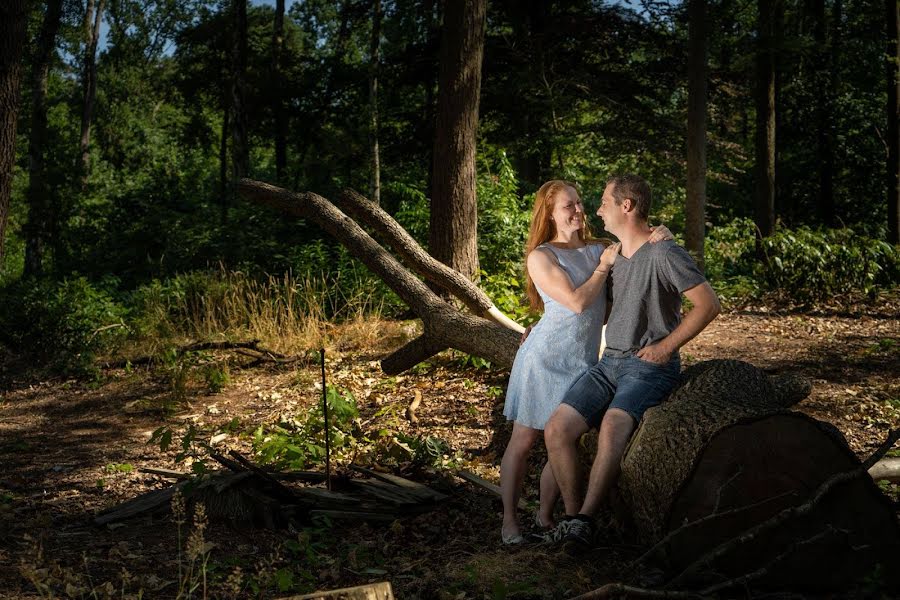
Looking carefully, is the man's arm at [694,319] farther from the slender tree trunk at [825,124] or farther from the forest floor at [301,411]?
the slender tree trunk at [825,124]

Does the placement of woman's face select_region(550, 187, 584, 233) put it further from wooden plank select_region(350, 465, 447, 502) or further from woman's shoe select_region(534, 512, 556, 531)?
wooden plank select_region(350, 465, 447, 502)

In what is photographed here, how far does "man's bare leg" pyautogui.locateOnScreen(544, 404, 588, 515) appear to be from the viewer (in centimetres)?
368

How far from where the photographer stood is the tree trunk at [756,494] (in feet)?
10.4

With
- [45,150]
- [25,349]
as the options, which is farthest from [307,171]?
[25,349]

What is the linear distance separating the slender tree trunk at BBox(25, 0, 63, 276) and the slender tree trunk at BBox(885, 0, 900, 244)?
16.5m

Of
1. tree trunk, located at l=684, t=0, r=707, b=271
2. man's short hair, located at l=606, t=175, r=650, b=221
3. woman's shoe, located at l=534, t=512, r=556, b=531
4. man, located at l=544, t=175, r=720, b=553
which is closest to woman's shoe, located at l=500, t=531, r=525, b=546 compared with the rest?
woman's shoe, located at l=534, t=512, r=556, b=531

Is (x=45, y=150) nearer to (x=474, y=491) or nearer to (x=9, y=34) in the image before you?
(x=9, y=34)

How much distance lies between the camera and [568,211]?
4055 millimetres

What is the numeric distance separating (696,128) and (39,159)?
14.6m

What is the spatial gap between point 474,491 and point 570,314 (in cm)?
161

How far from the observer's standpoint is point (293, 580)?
3619 mm

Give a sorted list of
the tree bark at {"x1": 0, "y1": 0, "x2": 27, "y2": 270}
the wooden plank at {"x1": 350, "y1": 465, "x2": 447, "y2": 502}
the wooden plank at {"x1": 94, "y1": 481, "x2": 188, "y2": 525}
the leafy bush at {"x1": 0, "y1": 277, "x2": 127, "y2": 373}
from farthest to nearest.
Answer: the leafy bush at {"x1": 0, "y1": 277, "x2": 127, "y2": 373} → the tree bark at {"x1": 0, "y1": 0, "x2": 27, "y2": 270} → the wooden plank at {"x1": 350, "y1": 465, "x2": 447, "y2": 502} → the wooden plank at {"x1": 94, "y1": 481, "x2": 188, "y2": 525}

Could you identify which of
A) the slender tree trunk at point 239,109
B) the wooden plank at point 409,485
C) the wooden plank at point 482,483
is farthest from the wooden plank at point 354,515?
the slender tree trunk at point 239,109

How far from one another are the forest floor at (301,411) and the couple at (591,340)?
37cm
